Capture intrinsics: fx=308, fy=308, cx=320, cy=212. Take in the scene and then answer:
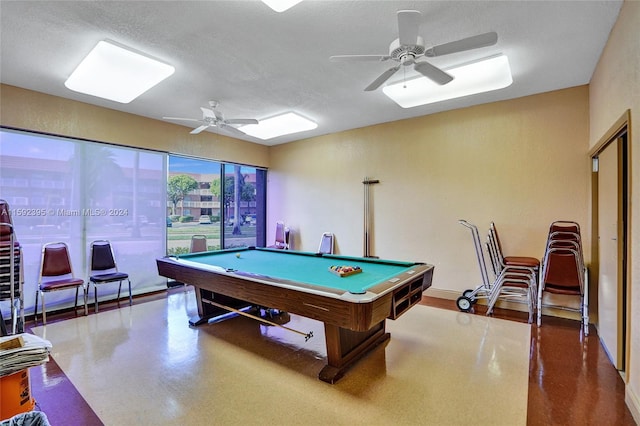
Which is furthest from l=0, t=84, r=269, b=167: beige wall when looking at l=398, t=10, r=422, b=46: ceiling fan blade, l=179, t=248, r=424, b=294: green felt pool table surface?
l=398, t=10, r=422, b=46: ceiling fan blade

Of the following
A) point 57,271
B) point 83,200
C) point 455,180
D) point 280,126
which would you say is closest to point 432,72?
point 455,180

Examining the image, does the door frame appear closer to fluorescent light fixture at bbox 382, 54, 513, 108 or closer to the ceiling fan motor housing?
fluorescent light fixture at bbox 382, 54, 513, 108

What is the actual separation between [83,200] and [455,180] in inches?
215

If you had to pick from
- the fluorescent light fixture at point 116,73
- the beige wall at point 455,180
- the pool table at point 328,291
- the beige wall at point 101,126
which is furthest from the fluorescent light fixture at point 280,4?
the beige wall at point 101,126

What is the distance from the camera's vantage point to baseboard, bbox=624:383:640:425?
77.6 inches

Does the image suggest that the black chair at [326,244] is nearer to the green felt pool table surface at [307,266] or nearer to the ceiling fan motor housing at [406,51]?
the green felt pool table surface at [307,266]

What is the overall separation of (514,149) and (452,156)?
2.64ft

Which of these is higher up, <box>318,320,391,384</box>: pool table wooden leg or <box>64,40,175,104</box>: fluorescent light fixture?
<box>64,40,175,104</box>: fluorescent light fixture

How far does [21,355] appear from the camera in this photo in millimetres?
1700

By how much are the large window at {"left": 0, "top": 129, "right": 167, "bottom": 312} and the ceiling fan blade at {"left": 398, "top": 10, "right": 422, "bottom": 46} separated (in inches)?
177

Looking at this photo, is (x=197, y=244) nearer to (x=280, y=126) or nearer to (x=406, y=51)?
(x=280, y=126)

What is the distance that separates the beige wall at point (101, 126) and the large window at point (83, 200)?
0.15m

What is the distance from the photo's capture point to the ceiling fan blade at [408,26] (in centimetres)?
198

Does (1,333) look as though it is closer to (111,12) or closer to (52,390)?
(52,390)
